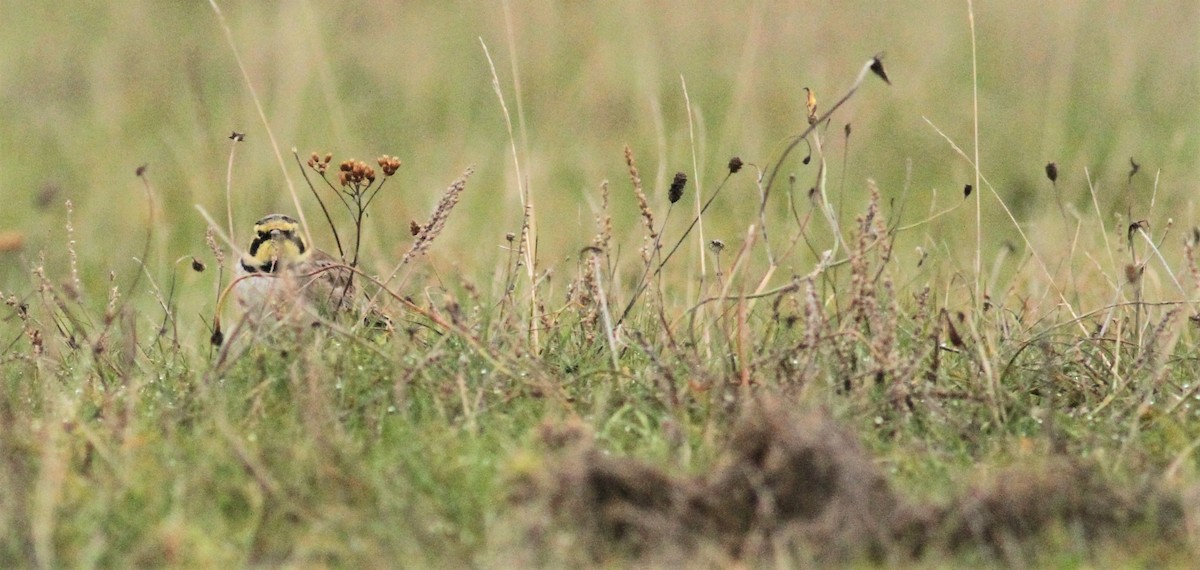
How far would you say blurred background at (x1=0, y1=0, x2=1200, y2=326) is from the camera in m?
7.05

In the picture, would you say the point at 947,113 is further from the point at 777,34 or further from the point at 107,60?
the point at 107,60

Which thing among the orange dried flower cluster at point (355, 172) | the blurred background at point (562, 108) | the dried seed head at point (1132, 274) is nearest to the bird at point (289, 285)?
the orange dried flower cluster at point (355, 172)

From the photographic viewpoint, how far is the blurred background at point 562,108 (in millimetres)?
7047

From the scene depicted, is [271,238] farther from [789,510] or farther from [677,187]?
[789,510]

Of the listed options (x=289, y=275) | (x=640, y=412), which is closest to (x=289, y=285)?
(x=289, y=275)

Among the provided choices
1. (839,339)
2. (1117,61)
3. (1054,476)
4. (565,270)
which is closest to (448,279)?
(565,270)

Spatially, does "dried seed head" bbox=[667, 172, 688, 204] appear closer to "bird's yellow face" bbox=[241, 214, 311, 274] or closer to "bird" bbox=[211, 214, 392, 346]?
"bird" bbox=[211, 214, 392, 346]

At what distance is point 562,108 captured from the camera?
808cm

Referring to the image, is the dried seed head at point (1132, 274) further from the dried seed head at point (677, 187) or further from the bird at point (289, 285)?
the bird at point (289, 285)

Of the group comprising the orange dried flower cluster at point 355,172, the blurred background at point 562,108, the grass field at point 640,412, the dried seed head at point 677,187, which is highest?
the blurred background at point 562,108

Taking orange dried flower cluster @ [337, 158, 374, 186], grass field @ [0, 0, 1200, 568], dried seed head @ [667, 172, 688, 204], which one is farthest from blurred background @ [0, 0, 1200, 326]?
dried seed head @ [667, 172, 688, 204]

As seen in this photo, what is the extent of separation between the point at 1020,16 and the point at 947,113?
1.18 meters

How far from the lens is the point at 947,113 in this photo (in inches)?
299

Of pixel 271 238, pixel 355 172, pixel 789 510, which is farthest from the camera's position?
pixel 271 238
